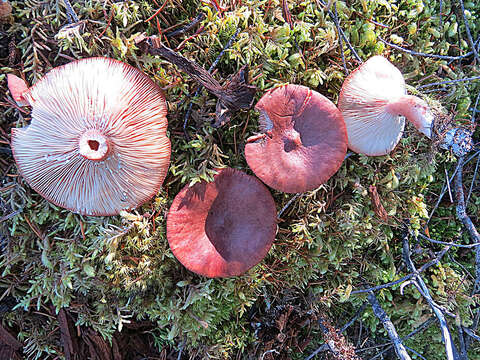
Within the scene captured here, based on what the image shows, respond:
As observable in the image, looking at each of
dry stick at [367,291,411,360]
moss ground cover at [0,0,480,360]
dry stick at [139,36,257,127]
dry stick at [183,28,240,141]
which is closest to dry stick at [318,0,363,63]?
moss ground cover at [0,0,480,360]

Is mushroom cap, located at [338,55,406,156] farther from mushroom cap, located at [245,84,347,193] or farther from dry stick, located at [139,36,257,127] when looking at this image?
dry stick, located at [139,36,257,127]

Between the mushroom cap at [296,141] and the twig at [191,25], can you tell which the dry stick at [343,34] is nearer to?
the mushroom cap at [296,141]

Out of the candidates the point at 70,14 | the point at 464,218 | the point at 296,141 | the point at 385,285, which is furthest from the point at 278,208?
the point at 70,14

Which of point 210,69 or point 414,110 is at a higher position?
point 210,69

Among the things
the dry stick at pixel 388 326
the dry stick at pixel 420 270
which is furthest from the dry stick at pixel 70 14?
the dry stick at pixel 388 326

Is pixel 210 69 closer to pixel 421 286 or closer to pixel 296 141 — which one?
pixel 296 141

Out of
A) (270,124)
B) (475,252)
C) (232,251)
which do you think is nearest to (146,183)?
(232,251)

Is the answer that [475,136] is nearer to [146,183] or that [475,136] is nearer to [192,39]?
[192,39]
